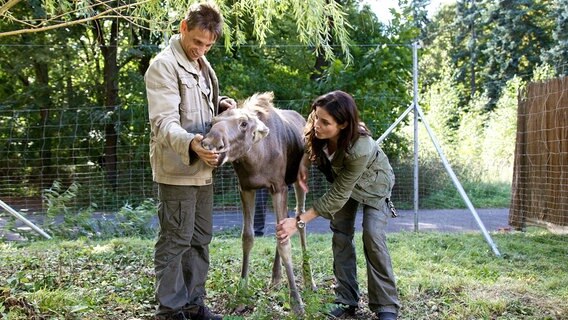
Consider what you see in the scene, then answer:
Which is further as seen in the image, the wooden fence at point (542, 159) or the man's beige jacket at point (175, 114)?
the wooden fence at point (542, 159)

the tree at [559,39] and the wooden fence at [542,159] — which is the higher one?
the tree at [559,39]

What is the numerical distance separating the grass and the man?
359mm

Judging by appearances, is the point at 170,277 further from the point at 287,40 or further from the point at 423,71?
the point at 423,71

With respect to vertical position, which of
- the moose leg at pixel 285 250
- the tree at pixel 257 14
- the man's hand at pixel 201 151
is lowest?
the moose leg at pixel 285 250

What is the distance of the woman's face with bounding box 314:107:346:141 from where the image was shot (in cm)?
377

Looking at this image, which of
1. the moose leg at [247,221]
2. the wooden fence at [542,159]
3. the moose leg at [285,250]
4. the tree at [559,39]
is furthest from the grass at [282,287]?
the tree at [559,39]

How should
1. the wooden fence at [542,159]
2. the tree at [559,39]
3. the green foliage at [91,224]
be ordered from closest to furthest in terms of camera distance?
the wooden fence at [542,159], the green foliage at [91,224], the tree at [559,39]

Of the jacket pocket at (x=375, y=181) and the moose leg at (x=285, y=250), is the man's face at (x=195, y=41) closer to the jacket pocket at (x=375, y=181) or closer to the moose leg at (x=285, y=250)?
the moose leg at (x=285, y=250)

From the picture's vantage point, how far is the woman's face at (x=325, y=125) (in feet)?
12.4

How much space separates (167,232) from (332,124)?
1.31 m

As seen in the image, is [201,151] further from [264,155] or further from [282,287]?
→ [282,287]

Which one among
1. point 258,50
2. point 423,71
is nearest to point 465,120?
point 258,50

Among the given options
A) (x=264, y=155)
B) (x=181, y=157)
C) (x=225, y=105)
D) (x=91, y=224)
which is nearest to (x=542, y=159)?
(x=264, y=155)

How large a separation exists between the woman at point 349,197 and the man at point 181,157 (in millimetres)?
644
